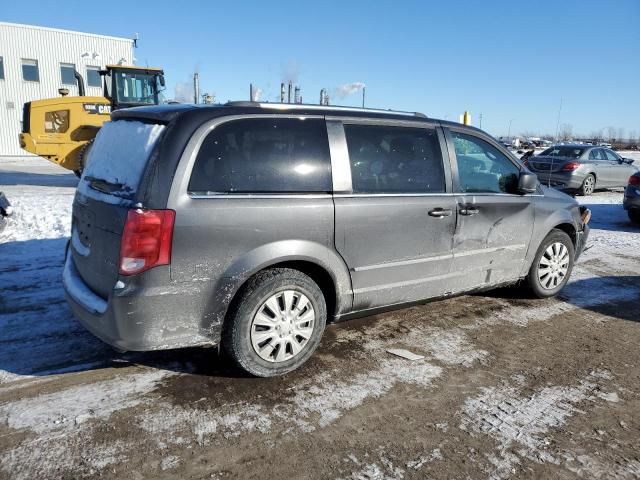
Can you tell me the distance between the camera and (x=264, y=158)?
10.6 feet

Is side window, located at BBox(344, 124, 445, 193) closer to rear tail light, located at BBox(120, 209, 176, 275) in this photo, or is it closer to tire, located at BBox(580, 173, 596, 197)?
rear tail light, located at BBox(120, 209, 176, 275)

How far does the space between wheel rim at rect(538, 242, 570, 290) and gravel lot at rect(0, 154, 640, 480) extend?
19.5 inches

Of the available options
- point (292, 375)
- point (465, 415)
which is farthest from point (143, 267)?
point (465, 415)

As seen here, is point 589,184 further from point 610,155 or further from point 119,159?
point 119,159

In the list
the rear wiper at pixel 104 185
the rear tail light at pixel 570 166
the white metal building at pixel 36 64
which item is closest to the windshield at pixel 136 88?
the rear wiper at pixel 104 185

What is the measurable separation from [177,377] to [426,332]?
7.05 ft

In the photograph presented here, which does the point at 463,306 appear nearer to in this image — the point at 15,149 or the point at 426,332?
the point at 426,332

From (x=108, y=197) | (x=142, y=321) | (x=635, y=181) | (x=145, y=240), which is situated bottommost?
(x=142, y=321)

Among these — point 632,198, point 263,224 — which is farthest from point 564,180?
point 263,224

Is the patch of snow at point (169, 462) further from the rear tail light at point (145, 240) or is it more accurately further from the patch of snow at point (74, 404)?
the rear tail light at point (145, 240)

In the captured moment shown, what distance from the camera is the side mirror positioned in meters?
4.61

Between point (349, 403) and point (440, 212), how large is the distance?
5.84ft

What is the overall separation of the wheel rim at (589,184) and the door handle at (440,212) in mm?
12388

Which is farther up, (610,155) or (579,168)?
(610,155)
